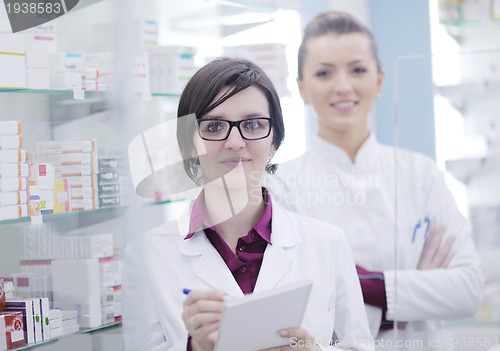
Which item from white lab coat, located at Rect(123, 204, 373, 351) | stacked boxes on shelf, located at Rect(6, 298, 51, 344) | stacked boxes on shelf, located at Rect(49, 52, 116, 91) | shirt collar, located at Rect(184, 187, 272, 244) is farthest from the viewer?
stacked boxes on shelf, located at Rect(49, 52, 116, 91)

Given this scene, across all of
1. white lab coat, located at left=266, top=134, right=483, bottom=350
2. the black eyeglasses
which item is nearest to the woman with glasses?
the black eyeglasses

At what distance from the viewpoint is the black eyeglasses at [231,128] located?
2.23 meters

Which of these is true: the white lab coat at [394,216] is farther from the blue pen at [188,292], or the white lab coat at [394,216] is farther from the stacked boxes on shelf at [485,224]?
the blue pen at [188,292]

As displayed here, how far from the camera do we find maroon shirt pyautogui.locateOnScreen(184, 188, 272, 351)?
2242 millimetres

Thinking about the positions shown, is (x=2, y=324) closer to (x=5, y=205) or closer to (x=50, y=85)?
(x=5, y=205)

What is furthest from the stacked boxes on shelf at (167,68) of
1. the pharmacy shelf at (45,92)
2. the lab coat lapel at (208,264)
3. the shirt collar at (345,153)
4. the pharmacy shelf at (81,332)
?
the lab coat lapel at (208,264)

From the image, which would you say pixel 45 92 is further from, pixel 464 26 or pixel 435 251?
pixel 464 26

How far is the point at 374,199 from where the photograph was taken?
9.87 ft

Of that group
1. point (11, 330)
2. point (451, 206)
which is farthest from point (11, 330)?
point (451, 206)

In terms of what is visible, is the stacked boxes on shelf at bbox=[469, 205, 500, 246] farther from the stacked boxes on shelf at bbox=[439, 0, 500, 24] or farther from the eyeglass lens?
the stacked boxes on shelf at bbox=[439, 0, 500, 24]

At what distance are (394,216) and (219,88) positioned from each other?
1077mm

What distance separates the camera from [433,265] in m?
2.75

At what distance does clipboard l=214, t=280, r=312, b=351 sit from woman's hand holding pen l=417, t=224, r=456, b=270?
0.94m

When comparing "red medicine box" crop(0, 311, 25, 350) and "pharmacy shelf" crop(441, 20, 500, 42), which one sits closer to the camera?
"red medicine box" crop(0, 311, 25, 350)
